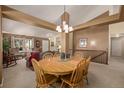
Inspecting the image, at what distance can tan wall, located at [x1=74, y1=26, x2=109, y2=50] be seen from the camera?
6.86 m

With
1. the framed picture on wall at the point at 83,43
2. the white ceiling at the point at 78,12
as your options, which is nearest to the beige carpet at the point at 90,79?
the white ceiling at the point at 78,12

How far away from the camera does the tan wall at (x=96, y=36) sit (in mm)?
6856

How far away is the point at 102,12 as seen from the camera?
6754mm

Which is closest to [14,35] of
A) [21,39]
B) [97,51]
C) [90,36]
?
[21,39]

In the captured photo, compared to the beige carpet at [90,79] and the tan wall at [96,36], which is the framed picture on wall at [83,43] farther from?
the beige carpet at [90,79]

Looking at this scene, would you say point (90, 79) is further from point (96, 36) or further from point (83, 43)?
point (83, 43)

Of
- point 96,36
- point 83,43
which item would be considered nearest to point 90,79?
point 96,36

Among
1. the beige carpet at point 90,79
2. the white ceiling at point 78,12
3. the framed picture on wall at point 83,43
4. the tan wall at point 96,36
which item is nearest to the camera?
the beige carpet at point 90,79

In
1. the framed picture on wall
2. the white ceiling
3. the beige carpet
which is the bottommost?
the beige carpet

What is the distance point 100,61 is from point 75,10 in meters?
3.63

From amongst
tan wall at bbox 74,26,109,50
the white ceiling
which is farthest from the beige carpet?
the white ceiling

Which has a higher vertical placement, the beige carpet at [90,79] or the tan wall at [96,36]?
the tan wall at [96,36]

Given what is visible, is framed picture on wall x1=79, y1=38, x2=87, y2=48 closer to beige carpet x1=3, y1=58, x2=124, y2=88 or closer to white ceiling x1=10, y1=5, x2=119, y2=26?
white ceiling x1=10, y1=5, x2=119, y2=26
